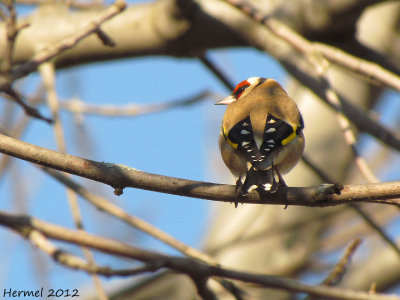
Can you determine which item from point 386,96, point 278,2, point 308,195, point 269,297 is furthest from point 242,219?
point 308,195

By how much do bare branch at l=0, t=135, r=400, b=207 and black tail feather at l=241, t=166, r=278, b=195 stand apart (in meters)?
0.22

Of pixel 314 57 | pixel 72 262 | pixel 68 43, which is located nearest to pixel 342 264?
pixel 314 57

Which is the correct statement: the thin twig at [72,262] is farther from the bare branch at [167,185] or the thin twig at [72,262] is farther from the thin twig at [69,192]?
the bare branch at [167,185]

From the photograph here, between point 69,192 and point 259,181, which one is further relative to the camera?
point 69,192

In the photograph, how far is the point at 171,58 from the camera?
15.0 feet

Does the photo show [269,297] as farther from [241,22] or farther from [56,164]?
[56,164]

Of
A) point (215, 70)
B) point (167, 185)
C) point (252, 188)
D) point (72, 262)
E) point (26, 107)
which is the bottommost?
point (72, 262)

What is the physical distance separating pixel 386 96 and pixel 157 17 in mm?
3681

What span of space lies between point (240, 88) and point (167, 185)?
2.52m

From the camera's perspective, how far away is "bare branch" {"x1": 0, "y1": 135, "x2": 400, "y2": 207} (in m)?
2.16

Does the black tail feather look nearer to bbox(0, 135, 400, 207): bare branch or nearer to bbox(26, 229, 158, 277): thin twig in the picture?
bbox(0, 135, 400, 207): bare branch

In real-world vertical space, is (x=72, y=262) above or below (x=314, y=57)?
below

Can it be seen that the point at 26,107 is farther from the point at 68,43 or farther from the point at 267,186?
the point at 267,186

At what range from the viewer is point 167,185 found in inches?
88.9
